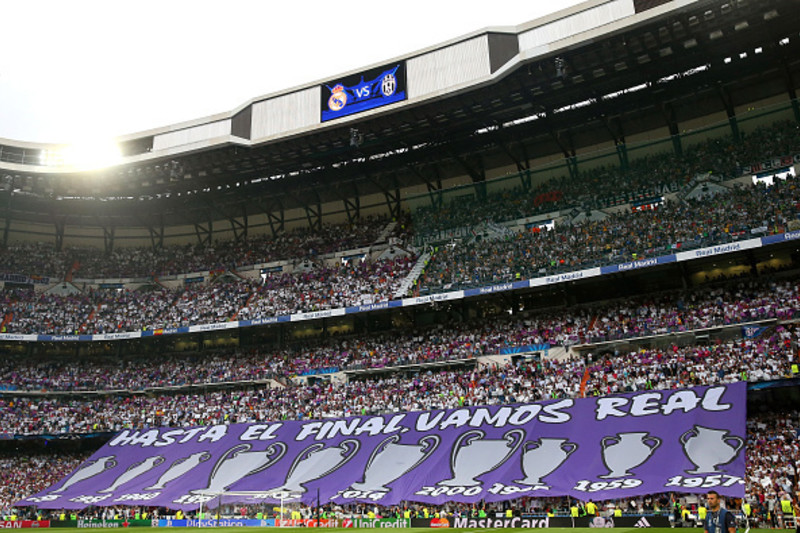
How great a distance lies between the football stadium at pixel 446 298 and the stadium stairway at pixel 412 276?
807 millimetres

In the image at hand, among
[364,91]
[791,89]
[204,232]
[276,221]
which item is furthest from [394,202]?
[791,89]

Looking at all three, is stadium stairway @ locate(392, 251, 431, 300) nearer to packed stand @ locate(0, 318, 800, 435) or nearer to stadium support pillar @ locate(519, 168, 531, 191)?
packed stand @ locate(0, 318, 800, 435)

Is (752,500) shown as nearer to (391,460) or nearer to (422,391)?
(391,460)

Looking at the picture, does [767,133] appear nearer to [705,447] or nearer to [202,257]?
[705,447]

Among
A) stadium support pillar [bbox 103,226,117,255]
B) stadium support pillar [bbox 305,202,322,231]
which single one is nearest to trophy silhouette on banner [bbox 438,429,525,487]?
stadium support pillar [bbox 305,202,322,231]

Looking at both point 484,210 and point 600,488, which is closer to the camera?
point 600,488

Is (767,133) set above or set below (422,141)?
below

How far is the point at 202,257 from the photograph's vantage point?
68.4 meters

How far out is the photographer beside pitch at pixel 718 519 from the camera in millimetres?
10695

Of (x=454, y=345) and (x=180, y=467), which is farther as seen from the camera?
(x=454, y=345)

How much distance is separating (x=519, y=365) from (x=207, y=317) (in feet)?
98.1

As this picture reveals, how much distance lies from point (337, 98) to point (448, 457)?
3002 centimetres

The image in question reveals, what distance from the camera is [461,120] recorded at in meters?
50.8

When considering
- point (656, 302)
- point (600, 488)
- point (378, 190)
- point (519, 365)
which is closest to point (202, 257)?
point (378, 190)
